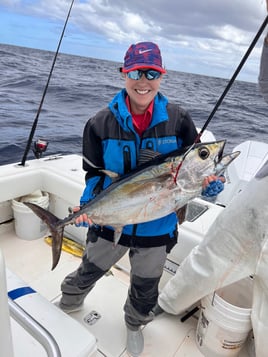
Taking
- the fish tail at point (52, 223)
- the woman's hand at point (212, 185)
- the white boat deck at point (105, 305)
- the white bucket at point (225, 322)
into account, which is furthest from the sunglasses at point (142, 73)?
the white bucket at point (225, 322)

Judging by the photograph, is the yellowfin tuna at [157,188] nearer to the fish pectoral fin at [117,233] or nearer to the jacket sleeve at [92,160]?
the fish pectoral fin at [117,233]

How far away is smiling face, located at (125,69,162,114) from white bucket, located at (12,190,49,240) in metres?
1.84

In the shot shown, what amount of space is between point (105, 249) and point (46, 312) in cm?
60

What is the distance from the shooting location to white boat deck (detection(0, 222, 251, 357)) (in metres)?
2.23

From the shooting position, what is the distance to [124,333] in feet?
7.57

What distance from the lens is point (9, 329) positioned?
911 mm

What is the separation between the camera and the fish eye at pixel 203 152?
154 cm

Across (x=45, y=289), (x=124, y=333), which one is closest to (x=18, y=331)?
(x=124, y=333)

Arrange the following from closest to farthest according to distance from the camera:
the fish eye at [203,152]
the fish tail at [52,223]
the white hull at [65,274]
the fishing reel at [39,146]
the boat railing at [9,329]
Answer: the boat railing at [9,329]
the white hull at [65,274]
the fish eye at [203,152]
the fish tail at [52,223]
the fishing reel at [39,146]

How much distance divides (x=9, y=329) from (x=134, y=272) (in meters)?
1.16

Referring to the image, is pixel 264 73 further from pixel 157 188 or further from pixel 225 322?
pixel 225 322

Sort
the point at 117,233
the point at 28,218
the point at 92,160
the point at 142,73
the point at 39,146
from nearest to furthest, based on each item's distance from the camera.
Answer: the point at 142,73 < the point at 117,233 < the point at 92,160 < the point at 28,218 < the point at 39,146

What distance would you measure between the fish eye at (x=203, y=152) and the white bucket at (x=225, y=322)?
3.24 ft

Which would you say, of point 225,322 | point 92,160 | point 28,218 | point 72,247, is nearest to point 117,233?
point 92,160
